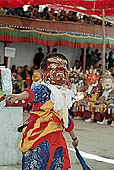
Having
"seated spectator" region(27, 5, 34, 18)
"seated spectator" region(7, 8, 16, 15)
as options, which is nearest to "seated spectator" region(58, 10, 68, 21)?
"seated spectator" region(27, 5, 34, 18)

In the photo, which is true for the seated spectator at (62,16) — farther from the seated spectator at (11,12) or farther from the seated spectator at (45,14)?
the seated spectator at (11,12)

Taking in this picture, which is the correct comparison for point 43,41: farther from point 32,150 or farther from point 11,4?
point 32,150

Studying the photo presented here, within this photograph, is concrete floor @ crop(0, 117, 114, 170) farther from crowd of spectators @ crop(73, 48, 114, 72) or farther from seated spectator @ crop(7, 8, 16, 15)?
crowd of spectators @ crop(73, 48, 114, 72)

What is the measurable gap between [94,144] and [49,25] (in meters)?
12.8

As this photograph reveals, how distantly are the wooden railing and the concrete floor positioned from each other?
775 cm

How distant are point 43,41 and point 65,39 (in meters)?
1.22

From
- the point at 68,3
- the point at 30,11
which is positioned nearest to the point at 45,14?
the point at 30,11

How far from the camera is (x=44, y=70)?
518cm

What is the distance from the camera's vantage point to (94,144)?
10383 millimetres

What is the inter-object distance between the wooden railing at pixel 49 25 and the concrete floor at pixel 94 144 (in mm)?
7753

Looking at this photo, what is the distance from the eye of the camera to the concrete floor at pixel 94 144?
7898 mm

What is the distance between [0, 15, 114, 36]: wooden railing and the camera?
69.5 feet

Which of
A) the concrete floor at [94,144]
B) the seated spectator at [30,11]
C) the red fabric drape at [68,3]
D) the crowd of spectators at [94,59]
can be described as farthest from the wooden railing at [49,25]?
the red fabric drape at [68,3]

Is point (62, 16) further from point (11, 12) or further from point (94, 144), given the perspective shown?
point (94, 144)
